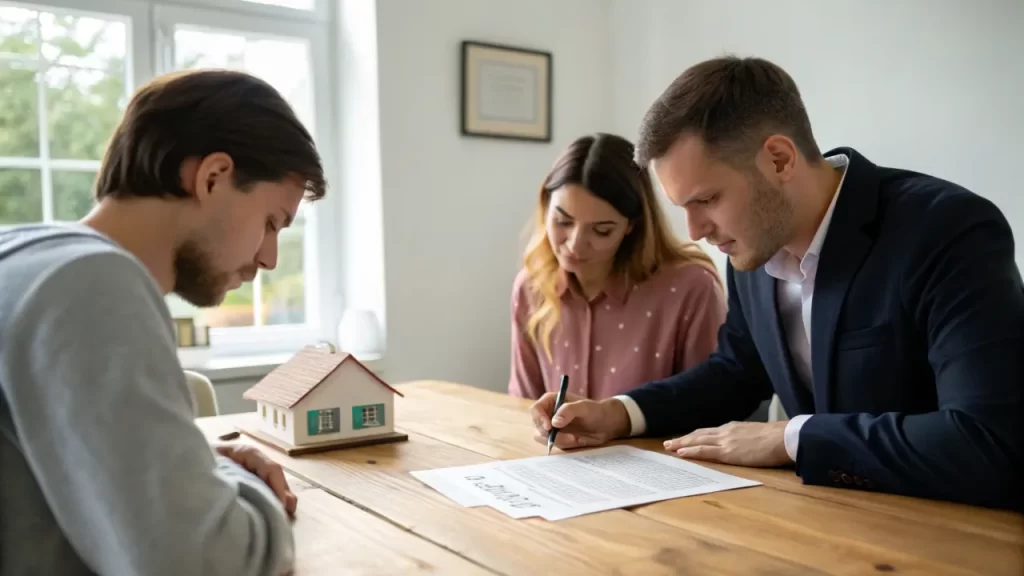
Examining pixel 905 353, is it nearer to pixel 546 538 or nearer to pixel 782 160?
pixel 782 160

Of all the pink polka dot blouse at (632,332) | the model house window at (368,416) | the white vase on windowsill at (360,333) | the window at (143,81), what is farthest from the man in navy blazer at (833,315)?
the window at (143,81)

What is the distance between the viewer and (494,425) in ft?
5.63

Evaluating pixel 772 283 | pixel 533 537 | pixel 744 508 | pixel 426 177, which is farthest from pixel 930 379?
pixel 426 177

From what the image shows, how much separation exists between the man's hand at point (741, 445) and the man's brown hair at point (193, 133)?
0.77 metres

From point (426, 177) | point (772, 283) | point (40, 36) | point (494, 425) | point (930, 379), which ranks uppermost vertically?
point (40, 36)

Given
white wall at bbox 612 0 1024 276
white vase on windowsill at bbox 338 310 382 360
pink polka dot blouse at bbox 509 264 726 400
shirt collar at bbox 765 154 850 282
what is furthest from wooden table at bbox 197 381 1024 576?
white vase on windowsill at bbox 338 310 382 360

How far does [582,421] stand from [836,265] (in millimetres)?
497

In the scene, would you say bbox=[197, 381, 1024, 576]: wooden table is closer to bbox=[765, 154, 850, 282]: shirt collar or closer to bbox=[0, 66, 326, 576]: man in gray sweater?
bbox=[0, 66, 326, 576]: man in gray sweater

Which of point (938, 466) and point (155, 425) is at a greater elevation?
point (155, 425)

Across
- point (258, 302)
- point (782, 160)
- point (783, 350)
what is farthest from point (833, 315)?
point (258, 302)

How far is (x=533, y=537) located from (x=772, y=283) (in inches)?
32.0

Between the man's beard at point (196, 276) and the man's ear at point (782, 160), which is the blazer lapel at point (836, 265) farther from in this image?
the man's beard at point (196, 276)

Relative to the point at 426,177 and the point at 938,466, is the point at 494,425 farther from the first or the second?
the point at 426,177

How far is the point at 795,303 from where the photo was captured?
1618mm
